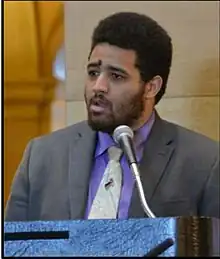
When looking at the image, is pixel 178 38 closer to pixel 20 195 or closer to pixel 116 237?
pixel 20 195

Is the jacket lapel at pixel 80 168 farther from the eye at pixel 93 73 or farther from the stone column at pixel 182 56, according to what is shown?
the stone column at pixel 182 56

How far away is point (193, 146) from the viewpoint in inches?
68.5

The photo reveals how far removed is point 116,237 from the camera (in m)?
0.99

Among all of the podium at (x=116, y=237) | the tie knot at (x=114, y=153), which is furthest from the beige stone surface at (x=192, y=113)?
the podium at (x=116, y=237)

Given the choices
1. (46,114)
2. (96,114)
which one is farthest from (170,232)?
(46,114)

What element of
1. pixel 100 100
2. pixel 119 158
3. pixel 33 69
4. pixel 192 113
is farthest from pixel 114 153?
pixel 33 69

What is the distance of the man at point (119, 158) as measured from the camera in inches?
61.1

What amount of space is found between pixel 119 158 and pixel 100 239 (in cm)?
60

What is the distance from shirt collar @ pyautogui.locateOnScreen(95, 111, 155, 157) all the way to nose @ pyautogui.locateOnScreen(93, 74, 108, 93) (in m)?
0.09

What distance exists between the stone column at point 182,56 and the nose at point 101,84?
26cm

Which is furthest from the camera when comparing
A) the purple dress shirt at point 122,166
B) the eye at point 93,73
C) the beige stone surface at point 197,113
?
the beige stone surface at point 197,113

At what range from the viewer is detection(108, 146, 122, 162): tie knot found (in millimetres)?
1592

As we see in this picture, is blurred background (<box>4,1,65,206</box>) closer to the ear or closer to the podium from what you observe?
the ear

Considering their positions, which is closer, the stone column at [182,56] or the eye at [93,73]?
the eye at [93,73]
